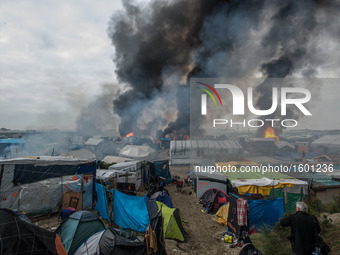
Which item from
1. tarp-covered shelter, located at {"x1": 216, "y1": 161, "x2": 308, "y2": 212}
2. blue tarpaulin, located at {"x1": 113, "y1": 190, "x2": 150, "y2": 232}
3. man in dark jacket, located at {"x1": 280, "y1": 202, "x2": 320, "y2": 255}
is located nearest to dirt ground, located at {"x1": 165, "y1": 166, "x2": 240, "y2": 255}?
blue tarpaulin, located at {"x1": 113, "y1": 190, "x2": 150, "y2": 232}

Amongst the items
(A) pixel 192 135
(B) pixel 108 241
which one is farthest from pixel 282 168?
Result: (A) pixel 192 135

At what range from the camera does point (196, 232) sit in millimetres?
9359

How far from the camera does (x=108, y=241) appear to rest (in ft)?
18.6

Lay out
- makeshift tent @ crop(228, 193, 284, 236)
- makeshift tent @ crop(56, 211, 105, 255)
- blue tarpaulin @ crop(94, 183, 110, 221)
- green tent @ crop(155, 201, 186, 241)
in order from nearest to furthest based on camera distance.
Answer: makeshift tent @ crop(56, 211, 105, 255), green tent @ crop(155, 201, 186, 241), makeshift tent @ crop(228, 193, 284, 236), blue tarpaulin @ crop(94, 183, 110, 221)

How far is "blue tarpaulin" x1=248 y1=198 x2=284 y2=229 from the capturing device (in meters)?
8.98

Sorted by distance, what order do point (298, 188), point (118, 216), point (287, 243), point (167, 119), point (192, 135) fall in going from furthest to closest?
point (167, 119) < point (192, 135) < point (298, 188) < point (118, 216) < point (287, 243)

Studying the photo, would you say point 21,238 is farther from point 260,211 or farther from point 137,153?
point 137,153

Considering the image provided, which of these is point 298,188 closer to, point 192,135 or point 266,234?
point 266,234

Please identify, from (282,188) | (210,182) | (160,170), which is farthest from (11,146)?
(282,188)

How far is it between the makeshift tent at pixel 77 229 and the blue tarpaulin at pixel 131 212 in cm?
179

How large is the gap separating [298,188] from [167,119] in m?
51.6

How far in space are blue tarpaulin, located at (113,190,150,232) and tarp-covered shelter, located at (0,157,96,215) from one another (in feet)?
9.51

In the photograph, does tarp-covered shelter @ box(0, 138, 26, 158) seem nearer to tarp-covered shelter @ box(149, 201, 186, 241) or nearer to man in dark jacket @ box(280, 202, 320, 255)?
tarp-covered shelter @ box(149, 201, 186, 241)

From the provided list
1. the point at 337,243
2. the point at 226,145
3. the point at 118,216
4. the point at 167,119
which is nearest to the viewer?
the point at 337,243
